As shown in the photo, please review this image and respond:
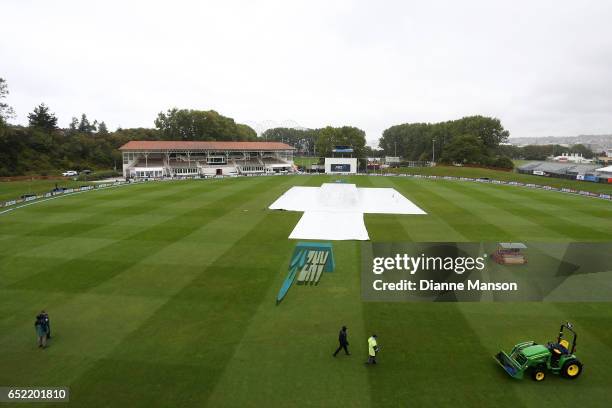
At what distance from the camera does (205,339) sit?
14.8m

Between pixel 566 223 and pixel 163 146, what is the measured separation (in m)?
81.6

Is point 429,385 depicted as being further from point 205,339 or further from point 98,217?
point 98,217

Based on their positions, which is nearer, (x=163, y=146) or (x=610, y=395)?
(x=610, y=395)

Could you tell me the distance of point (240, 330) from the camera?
51.0 ft

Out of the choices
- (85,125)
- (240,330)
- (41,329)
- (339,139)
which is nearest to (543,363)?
(240,330)

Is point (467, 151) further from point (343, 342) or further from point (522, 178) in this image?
point (343, 342)

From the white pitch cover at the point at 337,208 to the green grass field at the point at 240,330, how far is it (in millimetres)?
2260

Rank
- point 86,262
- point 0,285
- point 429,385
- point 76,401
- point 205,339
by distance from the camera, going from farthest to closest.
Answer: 1. point 86,262
2. point 0,285
3. point 205,339
4. point 429,385
5. point 76,401

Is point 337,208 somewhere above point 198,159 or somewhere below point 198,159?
below

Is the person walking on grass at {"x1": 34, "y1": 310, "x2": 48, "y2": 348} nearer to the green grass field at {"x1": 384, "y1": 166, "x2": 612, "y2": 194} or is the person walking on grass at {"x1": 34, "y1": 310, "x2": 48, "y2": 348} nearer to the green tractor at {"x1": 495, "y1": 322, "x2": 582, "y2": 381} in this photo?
the green tractor at {"x1": 495, "y1": 322, "x2": 582, "y2": 381}

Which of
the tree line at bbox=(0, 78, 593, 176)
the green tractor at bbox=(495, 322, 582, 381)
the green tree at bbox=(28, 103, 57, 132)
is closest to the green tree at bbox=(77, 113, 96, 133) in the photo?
the tree line at bbox=(0, 78, 593, 176)

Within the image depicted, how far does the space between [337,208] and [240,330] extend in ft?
85.1

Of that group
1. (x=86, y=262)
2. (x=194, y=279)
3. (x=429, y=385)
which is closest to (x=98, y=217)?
(x=86, y=262)

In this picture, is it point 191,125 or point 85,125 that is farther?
point 85,125
